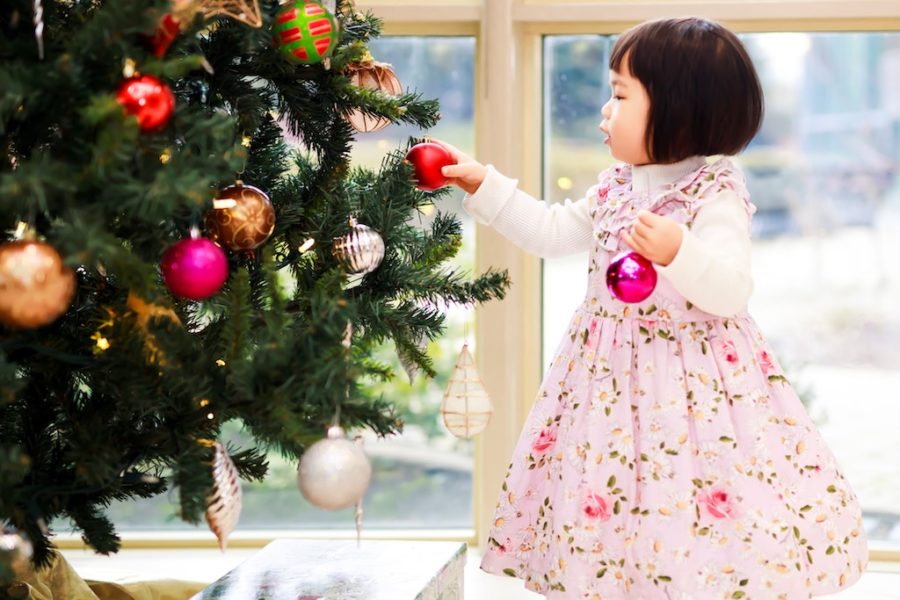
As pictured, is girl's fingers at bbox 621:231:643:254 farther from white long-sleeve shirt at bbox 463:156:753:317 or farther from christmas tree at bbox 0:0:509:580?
christmas tree at bbox 0:0:509:580

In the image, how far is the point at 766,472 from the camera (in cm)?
129

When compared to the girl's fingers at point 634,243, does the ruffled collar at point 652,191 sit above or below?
above

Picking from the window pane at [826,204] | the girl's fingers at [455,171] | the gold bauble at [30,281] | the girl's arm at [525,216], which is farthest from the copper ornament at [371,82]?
the window pane at [826,204]

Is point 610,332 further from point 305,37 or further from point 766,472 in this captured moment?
point 305,37

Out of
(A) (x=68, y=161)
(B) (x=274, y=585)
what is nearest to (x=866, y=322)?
(B) (x=274, y=585)

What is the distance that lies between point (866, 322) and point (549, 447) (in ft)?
2.94

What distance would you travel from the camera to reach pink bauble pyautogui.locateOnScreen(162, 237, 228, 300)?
946 mm

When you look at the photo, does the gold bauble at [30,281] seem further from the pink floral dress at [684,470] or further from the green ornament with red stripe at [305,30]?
the pink floral dress at [684,470]

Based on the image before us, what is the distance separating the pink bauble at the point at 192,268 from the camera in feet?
3.10

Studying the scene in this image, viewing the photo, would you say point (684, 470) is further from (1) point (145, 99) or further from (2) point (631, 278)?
(1) point (145, 99)

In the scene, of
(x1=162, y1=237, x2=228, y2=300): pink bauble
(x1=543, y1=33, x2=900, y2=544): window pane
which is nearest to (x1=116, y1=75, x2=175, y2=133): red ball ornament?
(x1=162, y1=237, x2=228, y2=300): pink bauble

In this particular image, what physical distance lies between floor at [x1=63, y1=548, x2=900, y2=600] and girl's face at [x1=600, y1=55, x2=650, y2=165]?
2.74 feet

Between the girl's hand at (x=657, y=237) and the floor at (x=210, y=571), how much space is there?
0.81 meters

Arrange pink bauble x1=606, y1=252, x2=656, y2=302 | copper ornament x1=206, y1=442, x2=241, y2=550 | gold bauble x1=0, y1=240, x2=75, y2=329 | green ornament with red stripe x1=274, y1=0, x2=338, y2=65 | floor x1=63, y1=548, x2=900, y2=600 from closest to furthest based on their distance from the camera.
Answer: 1. gold bauble x1=0, y1=240, x2=75, y2=329
2. copper ornament x1=206, y1=442, x2=241, y2=550
3. green ornament with red stripe x1=274, y1=0, x2=338, y2=65
4. pink bauble x1=606, y1=252, x2=656, y2=302
5. floor x1=63, y1=548, x2=900, y2=600
